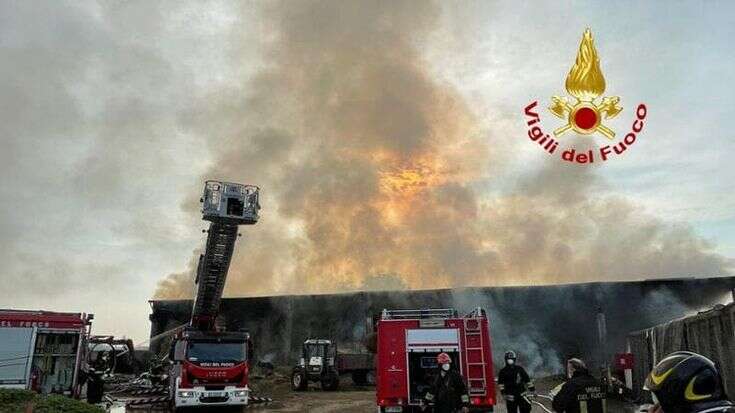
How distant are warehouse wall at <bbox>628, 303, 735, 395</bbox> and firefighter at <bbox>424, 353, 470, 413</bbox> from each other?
5.00 meters

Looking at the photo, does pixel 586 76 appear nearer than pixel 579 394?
No

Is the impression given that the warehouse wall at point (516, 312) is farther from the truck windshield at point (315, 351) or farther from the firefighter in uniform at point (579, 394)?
the firefighter in uniform at point (579, 394)

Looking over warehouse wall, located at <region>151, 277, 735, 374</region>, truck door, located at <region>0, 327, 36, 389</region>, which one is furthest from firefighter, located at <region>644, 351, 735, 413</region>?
warehouse wall, located at <region>151, 277, 735, 374</region>

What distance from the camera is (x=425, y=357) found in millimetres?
11633

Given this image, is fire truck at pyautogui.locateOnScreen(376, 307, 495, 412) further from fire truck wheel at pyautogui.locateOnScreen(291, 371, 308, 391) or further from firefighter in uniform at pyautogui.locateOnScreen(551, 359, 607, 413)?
fire truck wheel at pyautogui.locateOnScreen(291, 371, 308, 391)

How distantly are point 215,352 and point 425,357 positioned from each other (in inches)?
271

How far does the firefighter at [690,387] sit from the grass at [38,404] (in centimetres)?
1095

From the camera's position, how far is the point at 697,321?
11.0 meters

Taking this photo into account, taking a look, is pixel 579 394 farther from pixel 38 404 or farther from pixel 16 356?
pixel 16 356

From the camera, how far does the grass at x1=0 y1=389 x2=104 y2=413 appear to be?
10141 millimetres

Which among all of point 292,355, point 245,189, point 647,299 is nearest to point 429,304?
point 292,355

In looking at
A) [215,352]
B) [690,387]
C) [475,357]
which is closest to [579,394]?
[690,387]

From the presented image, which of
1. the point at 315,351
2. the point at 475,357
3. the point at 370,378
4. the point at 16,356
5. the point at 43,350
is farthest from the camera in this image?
the point at 370,378

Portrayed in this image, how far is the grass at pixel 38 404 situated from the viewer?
1014 centimetres
